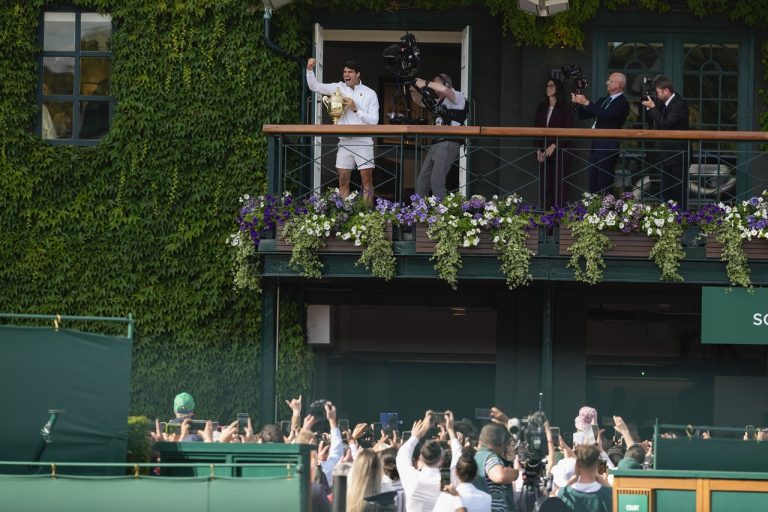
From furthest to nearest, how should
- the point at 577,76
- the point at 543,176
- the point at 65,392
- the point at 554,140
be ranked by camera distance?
the point at 543,176
the point at 554,140
the point at 577,76
the point at 65,392

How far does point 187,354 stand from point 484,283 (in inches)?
150

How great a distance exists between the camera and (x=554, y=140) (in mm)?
17734

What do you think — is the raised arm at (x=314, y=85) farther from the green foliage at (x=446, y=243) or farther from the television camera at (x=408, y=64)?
the green foliage at (x=446, y=243)

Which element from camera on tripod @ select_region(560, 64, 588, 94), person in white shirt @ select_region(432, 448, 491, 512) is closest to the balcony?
camera on tripod @ select_region(560, 64, 588, 94)

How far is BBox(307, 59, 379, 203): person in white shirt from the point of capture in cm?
1714

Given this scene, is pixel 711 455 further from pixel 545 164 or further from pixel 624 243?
pixel 545 164

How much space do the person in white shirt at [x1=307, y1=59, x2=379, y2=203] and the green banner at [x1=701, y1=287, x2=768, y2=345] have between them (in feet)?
13.5

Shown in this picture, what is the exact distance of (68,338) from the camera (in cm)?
1064

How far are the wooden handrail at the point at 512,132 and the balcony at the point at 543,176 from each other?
11mm

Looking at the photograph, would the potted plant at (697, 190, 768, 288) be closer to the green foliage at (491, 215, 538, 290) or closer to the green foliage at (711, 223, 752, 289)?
the green foliage at (711, 223, 752, 289)

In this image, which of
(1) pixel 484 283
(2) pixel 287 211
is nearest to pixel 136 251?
(2) pixel 287 211

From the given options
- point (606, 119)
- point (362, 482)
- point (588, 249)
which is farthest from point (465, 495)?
point (606, 119)

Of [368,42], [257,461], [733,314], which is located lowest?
[257,461]

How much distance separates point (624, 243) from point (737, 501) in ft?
17.9
